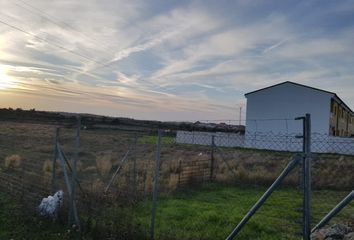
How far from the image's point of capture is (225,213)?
31.7ft

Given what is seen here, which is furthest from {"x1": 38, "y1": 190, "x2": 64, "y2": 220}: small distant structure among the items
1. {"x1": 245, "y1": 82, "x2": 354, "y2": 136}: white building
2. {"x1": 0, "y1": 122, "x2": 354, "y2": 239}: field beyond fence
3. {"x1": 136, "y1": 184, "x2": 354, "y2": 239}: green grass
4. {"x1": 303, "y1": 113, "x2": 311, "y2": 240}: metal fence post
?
{"x1": 245, "y1": 82, "x2": 354, "y2": 136}: white building

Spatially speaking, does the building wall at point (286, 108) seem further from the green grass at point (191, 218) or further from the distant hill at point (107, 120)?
the green grass at point (191, 218)

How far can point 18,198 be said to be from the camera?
934 centimetres

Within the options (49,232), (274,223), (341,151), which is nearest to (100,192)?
(49,232)

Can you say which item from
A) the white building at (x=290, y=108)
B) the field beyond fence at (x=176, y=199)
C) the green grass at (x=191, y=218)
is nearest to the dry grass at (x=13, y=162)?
the field beyond fence at (x=176, y=199)

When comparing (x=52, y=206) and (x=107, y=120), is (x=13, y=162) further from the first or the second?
(x=107, y=120)

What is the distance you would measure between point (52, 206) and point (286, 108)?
39540mm

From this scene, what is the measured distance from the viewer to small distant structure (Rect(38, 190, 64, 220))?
7.91m

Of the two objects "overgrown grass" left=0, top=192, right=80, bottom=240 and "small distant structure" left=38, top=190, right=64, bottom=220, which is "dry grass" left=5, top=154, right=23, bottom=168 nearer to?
"overgrown grass" left=0, top=192, right=80, bottom=240

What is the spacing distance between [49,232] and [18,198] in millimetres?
2595

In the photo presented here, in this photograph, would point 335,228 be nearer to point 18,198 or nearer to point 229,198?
point 229,198

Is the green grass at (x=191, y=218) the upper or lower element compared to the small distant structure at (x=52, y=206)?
lower

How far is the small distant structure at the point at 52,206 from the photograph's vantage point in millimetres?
7906

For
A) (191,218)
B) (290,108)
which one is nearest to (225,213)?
(191,218)
